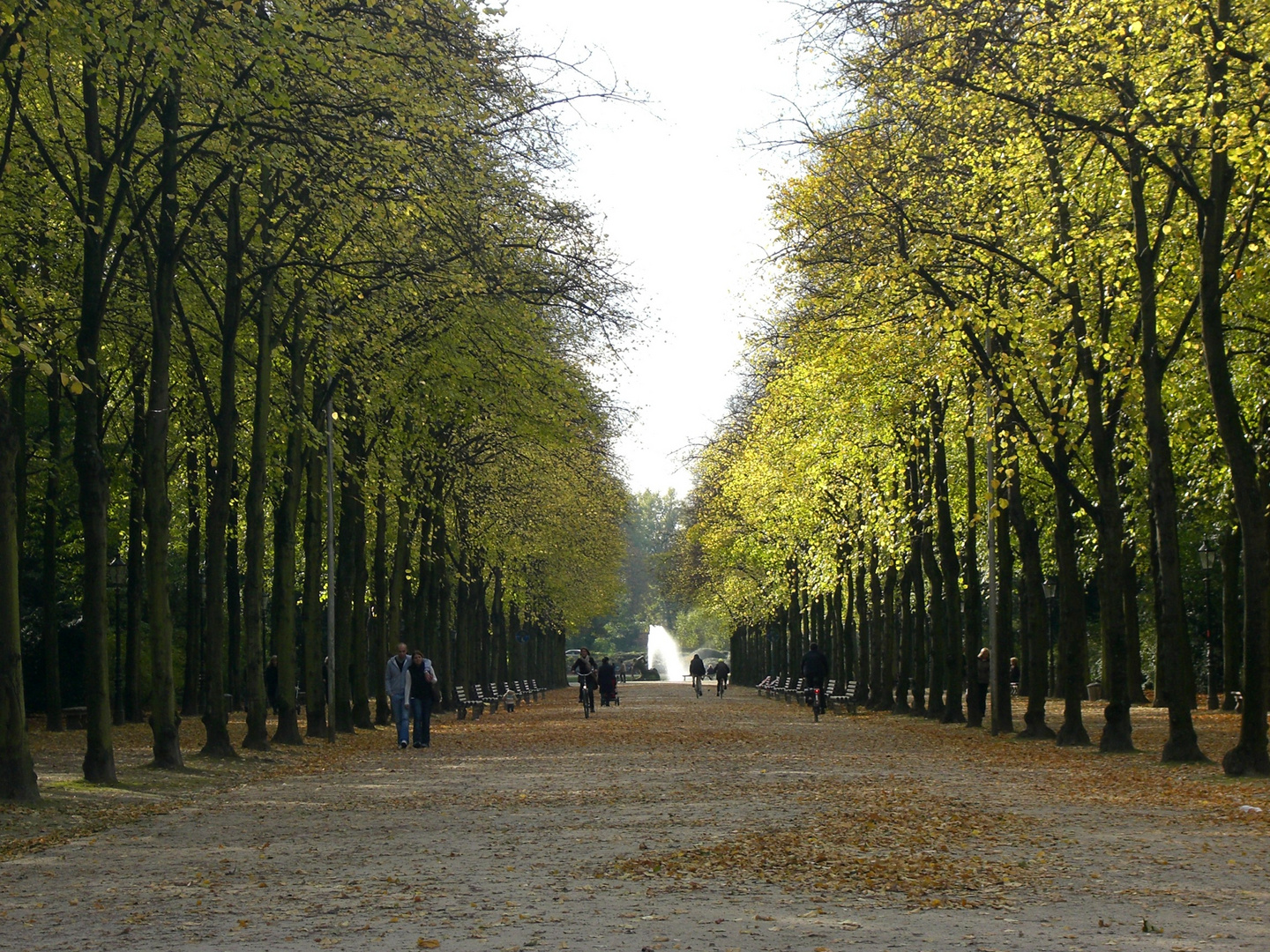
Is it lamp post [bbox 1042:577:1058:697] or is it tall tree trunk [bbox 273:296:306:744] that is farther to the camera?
lamp post [bbox 1042:577:1058:697]

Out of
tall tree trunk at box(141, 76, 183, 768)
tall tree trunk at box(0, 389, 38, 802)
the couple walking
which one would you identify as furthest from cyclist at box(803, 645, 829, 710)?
tall tree trunk at box(0, 389, 38, 802)

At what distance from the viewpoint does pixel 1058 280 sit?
20.5 metres

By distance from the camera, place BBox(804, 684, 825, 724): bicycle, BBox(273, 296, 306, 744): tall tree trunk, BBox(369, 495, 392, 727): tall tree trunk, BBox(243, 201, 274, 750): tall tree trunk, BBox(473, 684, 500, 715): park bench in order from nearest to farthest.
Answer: BBox(243, 201, 274, 750): tall tree trunk, BBox(273, 296, 306, 744): tall tree trunk, BBox(369, 495, 392, 727): tall tree trunk, BBox(804, 684, 825, 724): bicycle, BBox(473, 684, 500, 715): park bench

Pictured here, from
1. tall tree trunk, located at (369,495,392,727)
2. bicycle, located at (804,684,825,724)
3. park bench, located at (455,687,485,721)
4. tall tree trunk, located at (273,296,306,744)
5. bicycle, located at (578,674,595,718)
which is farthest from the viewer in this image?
bicycle, located at (578,674,595,718)

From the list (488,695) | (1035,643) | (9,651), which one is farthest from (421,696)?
(488,695)

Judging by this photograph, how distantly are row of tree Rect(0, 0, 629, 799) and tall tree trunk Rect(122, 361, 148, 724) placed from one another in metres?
0.13

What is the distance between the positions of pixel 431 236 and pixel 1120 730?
12.3 m

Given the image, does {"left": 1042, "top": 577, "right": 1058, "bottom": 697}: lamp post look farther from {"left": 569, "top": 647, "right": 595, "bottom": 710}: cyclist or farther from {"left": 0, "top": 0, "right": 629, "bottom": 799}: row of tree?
{"left": 0, "top": 0, "right": 629, "bottom": 799}: row of tree

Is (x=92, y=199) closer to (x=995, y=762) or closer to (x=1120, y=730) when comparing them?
(x=995, y=762)

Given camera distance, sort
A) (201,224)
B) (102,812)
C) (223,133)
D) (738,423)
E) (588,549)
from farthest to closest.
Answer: (588,549) < (738,423) < (201,224) < (223,133) < (102,812)

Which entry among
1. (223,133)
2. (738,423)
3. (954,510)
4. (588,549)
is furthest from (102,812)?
(588,549)

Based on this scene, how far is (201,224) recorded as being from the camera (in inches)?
846

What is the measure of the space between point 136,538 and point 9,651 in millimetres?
17991

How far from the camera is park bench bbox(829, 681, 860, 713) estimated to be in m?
41.2
